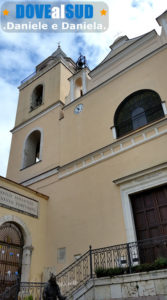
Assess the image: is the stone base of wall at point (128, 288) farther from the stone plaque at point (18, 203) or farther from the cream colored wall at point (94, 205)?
the stone plaque at point (18, 203)

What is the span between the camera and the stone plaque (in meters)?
9.59

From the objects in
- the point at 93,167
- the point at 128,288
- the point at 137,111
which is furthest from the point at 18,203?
the point at 137,111

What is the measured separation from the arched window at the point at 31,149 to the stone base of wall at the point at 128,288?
359 inches

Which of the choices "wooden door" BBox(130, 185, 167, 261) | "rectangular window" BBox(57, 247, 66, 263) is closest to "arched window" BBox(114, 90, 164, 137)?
"wooden door" BBox(130, 185, 167, 261)

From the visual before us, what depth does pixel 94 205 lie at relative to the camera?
9.75 metres

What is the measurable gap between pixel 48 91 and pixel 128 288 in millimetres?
12906

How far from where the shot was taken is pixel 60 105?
14.7 m

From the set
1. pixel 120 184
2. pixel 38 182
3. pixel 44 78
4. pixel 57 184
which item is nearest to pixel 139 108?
pixel 120 184

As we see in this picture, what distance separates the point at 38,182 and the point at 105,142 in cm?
411

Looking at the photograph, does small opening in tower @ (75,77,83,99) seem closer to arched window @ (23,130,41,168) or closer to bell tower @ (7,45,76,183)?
bell tower @ (7,45,76,183)

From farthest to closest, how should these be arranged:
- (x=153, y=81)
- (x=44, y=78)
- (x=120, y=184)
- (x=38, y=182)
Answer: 1. (x=44, y=78)
2. (x=38, y=182)
3. (x=153, y=81)
4. (x=120, y=184)

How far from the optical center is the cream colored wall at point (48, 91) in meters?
15.6

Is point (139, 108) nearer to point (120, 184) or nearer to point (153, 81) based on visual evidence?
point (153, 81)

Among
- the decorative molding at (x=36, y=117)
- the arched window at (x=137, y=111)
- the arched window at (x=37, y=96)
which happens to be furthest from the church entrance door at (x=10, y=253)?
the arched window at (x=37, y=96)
